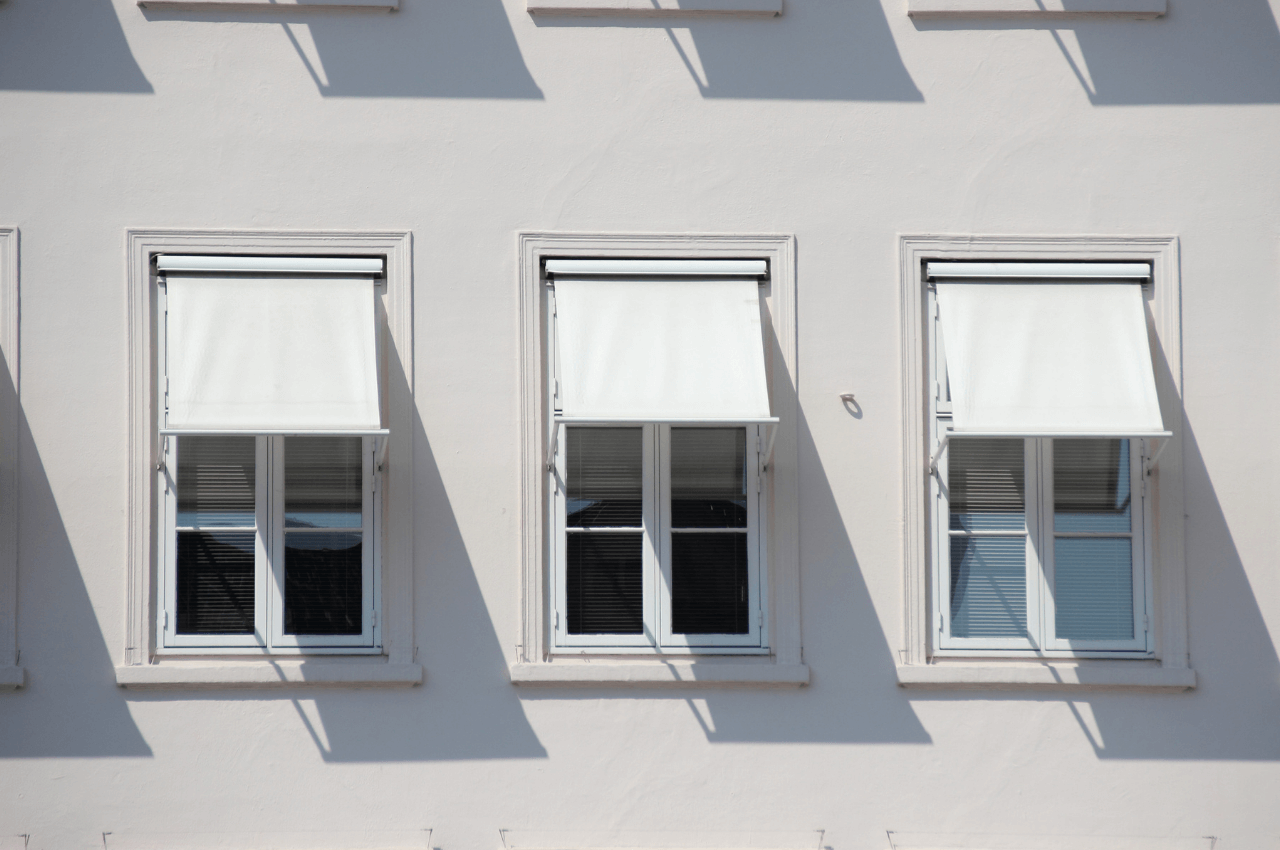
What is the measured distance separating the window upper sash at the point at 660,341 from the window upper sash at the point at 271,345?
3.45 ft

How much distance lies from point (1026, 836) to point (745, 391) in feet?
9.28

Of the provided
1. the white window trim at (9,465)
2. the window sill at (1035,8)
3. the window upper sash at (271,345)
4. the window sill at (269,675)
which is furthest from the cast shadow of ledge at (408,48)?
the window sill at (269,675)

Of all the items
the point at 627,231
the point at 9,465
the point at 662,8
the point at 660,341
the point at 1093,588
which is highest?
the point at 662,8

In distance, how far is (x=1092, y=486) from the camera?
6.20m

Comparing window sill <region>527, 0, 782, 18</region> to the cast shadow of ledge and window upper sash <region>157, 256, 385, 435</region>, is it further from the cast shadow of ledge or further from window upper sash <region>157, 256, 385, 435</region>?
window upper sash <region>157, 256, 385, 435</region>

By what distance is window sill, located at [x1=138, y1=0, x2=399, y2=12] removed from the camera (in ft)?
19.9

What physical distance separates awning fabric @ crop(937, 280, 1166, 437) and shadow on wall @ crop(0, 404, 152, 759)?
4.63 m

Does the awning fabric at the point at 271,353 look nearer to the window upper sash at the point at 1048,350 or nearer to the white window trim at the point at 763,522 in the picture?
the white window trim at the point at 763,522

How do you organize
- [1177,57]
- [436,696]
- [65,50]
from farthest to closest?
1. [1177,57]
2. [65,50]
3. [436,696]

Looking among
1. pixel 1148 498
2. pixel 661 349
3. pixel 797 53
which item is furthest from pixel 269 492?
pixel 1148 498

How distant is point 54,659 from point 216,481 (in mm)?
1230

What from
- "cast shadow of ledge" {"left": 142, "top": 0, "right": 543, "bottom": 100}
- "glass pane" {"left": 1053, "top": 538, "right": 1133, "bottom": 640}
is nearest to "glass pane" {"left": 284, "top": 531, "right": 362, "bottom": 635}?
"cast shadow of ledge" {"left": 142, "top": 0, "right": 543, "bottom": 100}

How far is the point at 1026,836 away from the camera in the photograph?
235 inches

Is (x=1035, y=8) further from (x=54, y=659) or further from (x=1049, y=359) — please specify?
(x=54, y=659)
